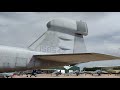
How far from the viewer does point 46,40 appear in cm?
1172

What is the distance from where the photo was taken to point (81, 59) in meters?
10.0

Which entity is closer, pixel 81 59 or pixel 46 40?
pixel 81 59
